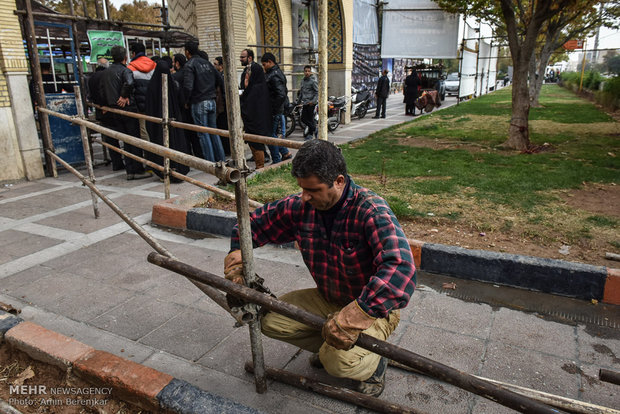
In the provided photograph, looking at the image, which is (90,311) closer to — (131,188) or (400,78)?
(131,188)

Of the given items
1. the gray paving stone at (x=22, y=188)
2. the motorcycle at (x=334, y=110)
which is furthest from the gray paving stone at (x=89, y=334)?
the motorcycle at (x=334, y=110)

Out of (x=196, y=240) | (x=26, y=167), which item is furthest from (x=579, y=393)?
(x=26, y=167)

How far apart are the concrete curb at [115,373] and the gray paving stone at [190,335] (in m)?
0.35

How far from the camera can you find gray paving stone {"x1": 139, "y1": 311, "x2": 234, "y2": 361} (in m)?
2.86

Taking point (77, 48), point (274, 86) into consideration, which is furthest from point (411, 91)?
point (77, 48)

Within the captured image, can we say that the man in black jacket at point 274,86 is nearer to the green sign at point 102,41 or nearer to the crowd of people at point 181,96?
the crowd of people at point 181,96

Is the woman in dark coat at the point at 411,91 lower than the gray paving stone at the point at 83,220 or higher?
higher

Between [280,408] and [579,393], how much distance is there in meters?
1.61

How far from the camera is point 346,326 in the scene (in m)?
1.77

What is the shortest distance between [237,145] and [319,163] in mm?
376

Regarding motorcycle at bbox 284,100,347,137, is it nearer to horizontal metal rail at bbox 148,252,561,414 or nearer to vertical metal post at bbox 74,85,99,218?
vertical metal post at bbox 74,85,99,218

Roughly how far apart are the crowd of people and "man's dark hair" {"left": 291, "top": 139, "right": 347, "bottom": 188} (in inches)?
200

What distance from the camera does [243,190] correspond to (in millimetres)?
2057

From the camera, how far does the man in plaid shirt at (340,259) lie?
1.82 meters
